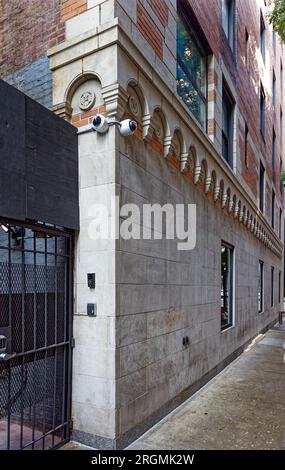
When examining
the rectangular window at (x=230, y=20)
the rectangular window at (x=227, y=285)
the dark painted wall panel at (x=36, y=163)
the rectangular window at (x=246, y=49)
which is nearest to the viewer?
the dark painted wall panel at (x=36, y=163)

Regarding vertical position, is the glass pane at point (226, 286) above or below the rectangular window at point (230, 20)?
below

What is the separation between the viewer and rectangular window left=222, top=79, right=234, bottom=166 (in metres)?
8.93

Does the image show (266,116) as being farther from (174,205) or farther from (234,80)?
(174,205)

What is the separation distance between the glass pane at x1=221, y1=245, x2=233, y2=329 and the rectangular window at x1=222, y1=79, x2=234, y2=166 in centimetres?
234

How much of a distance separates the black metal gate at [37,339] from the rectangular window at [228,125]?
609 cm

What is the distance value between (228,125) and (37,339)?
750 cm

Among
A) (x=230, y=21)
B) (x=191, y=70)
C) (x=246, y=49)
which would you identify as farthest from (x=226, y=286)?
(x=246, y=49)

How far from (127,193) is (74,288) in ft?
3.97

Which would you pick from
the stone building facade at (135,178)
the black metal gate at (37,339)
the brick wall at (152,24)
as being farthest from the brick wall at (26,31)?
the black metal gate at (37,339)

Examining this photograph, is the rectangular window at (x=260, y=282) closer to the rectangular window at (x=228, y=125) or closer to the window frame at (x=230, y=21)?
the rectangular window at (x=228, y=125)

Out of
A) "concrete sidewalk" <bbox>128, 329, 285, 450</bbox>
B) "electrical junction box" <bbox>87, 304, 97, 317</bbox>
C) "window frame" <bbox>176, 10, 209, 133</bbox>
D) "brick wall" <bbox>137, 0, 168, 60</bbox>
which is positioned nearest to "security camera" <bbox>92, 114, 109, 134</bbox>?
"brick wall" <bbox>137, 0, 168, 60</bbox>

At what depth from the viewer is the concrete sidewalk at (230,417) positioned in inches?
166

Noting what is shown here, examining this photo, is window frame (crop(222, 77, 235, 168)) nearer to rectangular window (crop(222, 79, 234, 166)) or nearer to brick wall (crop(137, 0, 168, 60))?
rectangular window (crop(222, 79, 234, 166))

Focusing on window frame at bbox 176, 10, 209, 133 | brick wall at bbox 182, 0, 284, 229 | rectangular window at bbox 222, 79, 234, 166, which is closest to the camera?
window frame at bbox 176, 10, 209, 133
